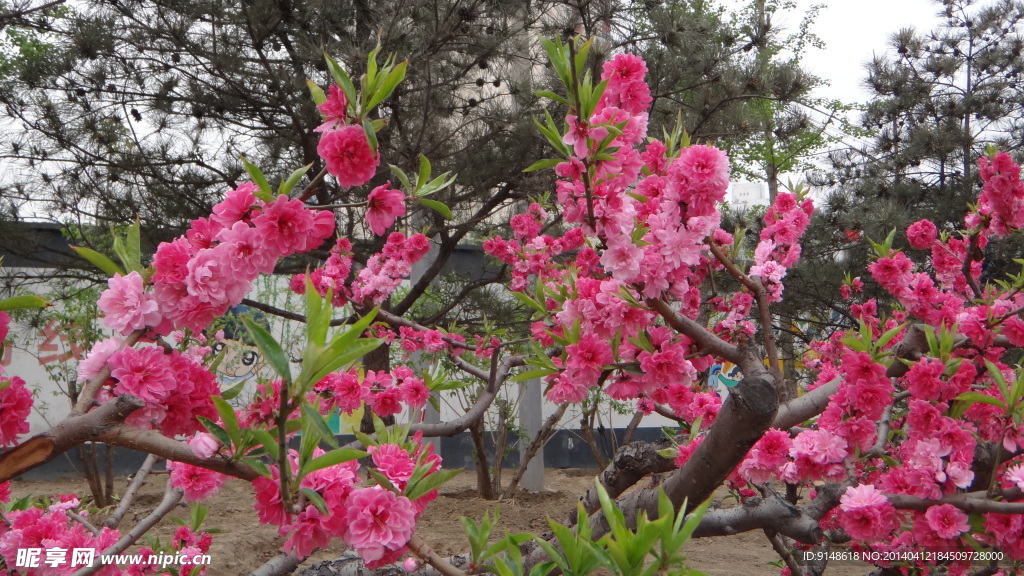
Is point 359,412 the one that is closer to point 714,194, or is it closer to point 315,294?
point 315,294

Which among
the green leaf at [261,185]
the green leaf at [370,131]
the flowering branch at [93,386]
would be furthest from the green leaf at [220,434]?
the green leaf at [370,131]

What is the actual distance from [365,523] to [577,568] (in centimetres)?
28

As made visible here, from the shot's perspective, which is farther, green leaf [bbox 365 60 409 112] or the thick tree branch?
green leaf [bbox 365 60 409 112]

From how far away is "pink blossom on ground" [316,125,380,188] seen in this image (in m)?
1.07

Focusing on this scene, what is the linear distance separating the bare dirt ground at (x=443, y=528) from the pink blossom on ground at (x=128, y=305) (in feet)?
9.48

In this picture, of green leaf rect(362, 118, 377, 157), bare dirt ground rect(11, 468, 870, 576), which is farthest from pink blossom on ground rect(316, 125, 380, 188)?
bare dirt ground rect(11, 468, 870, 576)

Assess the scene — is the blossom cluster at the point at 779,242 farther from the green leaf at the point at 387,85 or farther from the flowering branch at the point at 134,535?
the flowering branch at the point at 134,535

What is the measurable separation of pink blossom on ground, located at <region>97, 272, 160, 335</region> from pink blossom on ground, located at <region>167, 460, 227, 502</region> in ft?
2.16

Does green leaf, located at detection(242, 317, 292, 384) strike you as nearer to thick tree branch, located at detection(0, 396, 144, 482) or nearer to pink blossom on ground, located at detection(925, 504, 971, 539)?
thick tree branch, located at detection(0, 396, 144, 482)

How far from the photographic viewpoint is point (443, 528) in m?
5.11

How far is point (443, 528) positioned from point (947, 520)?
399cm

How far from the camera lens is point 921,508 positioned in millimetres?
1563

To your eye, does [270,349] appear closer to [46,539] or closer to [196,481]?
[196,481]

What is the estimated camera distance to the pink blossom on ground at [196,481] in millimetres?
1500
